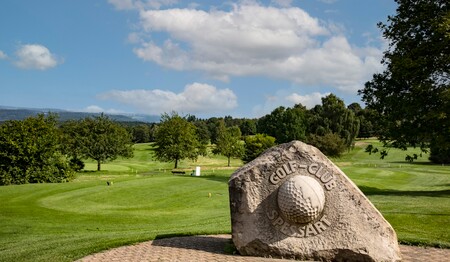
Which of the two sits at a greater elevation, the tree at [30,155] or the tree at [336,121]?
the tree at [336,121]

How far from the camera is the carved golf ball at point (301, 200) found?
938 centimetres

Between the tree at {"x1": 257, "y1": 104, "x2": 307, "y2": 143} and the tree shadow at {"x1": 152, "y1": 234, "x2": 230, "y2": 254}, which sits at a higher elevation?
the tree at {"x1": 257, "y1": 104, "x2": 307, "y2": 143}

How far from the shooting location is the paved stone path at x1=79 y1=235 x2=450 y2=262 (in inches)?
374

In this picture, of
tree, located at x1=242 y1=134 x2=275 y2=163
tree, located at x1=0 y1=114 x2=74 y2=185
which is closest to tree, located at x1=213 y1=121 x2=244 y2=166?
tree, located at x1=242 y1=134 x2=275 y2=163

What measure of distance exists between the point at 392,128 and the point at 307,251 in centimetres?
1787

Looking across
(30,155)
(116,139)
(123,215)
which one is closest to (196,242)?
(123,215)

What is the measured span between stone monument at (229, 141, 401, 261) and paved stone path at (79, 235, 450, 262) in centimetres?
58

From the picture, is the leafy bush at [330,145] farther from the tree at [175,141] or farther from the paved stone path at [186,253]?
the paved stone path at [186,253]

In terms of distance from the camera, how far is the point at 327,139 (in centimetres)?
6012

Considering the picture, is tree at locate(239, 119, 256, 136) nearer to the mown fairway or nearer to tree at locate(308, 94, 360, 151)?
tree at locate(308, 94, 360, 151)

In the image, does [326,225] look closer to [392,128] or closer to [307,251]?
[307,251]

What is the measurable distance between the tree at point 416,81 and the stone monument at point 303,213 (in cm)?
1390

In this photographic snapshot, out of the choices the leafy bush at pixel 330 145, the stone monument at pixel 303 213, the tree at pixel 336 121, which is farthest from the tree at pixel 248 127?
the stone monument at pixel 303 213

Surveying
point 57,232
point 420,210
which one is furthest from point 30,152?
point 420,210
